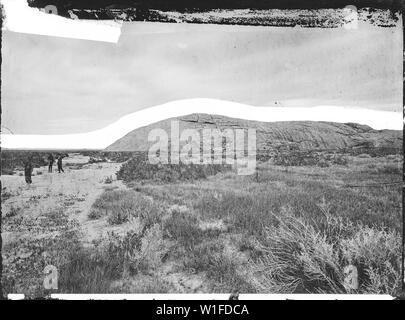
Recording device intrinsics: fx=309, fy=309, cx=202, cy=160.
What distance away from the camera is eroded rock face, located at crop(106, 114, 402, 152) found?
14.8 ft

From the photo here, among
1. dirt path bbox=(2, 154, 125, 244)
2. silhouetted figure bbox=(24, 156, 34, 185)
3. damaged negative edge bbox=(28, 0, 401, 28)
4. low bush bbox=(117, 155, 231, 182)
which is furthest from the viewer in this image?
low bush bbox=(117, 155, 231, 182)

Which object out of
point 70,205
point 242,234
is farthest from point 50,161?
point 242,234

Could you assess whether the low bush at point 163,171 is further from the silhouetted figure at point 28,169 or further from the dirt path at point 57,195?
the silhouetted figure at point 28,169

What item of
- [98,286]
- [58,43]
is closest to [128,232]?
[98,286]

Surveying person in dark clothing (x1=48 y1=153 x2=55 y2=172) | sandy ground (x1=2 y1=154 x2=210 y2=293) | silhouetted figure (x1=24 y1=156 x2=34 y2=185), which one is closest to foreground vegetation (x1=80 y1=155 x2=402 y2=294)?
sandy ground (x1=2 y1=154 x2=210 y2=293)

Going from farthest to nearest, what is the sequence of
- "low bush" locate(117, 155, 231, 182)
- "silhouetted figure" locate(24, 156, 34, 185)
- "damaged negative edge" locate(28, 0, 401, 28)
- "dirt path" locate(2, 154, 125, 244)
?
"low bush" locate(117, 155, 231, 182) → "silhouetted figure" locate(24, 156, 34, 185) → "dirt path" locate(2, 154, 125, 244) → "damaged negative edge" locate(28, 0, 401, 28)

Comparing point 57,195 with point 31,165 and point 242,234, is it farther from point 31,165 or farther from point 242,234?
point 242,234

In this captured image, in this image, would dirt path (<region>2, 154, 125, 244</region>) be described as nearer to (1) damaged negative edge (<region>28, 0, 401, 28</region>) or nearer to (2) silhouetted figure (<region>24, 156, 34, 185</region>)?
(2) silhouetted figure (<region>24, 156, 34, 185</region>)

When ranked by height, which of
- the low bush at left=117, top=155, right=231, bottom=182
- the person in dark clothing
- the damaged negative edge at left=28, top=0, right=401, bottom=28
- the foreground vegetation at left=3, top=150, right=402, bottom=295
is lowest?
the foreground vegetation at left=3, top=150, right=402, bottom=295

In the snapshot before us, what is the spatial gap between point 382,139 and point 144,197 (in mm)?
3743

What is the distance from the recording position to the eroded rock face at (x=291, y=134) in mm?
4520

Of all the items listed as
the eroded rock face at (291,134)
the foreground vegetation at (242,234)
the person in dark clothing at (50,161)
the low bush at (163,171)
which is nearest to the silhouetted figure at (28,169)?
the person in dark clothing at (50,161)
